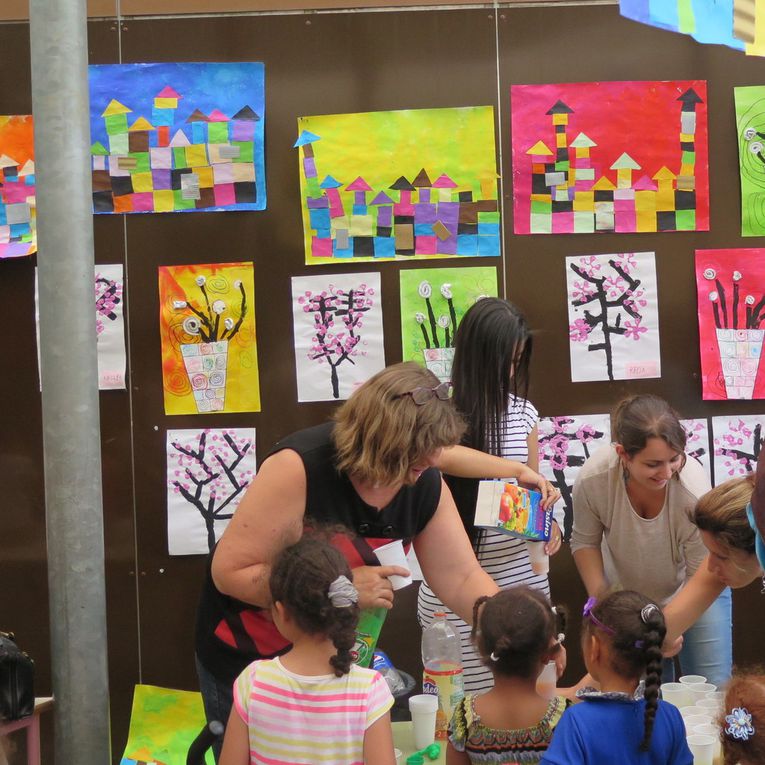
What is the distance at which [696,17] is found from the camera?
2.36 meters

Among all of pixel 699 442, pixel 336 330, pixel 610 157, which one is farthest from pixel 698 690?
pixel 610 157

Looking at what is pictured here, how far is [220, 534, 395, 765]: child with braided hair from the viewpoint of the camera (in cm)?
187

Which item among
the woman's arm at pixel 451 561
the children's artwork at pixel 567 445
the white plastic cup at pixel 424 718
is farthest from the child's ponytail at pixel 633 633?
the children's artwork at pixel 567 445

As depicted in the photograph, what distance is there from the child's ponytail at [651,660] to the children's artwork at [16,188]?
8.47 ft

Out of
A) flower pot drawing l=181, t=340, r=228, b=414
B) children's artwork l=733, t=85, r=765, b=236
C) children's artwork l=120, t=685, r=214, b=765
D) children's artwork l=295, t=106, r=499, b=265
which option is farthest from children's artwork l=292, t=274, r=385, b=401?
children's artwork l=733, t=85, r=765, b=236

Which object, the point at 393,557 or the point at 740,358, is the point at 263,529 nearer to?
the point at 393,557

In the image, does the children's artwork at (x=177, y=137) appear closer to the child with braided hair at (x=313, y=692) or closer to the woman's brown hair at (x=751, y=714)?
the child with braided hair at (x=313, y=692)

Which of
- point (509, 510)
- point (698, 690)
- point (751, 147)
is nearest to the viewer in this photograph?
point (698, 690)

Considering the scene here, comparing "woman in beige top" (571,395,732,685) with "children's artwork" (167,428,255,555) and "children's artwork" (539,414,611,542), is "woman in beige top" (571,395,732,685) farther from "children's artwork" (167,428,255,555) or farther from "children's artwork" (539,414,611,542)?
"children's artwork" (167,428,255,555)

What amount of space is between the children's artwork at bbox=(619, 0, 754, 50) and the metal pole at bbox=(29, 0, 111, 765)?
49.0 inches

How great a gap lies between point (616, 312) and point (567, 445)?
0.51 metres

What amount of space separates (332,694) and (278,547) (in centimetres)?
35

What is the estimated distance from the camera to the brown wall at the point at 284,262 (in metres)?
3.56

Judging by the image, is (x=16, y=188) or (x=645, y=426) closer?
(x=645, y=426)
